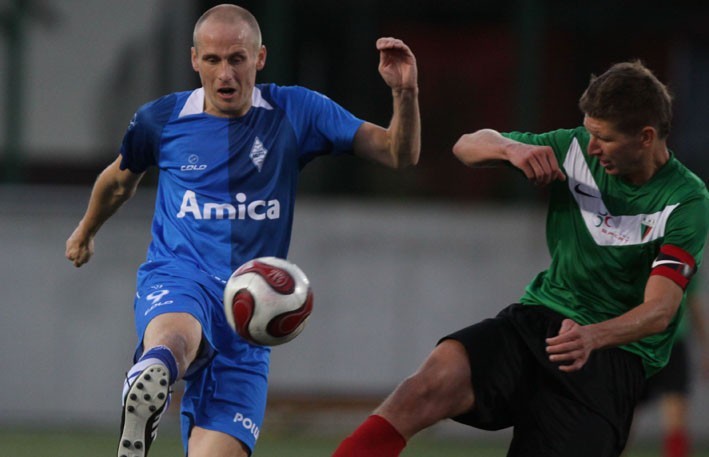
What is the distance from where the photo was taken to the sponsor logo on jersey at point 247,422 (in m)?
5.90

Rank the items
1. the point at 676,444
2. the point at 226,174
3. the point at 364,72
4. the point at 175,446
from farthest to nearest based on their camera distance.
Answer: the point at 364,72 → the point at 175,446 → the point at 676,444 → the point at 226,174

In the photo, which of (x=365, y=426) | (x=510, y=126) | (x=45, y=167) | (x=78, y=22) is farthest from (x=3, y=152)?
(x=365, y=426)

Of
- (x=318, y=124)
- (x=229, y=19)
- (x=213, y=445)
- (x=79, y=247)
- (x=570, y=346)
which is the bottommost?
(x=213, y=445)

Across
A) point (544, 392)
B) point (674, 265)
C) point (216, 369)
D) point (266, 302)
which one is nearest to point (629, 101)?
point (674, 265)

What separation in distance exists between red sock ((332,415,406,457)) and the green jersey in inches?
35.7

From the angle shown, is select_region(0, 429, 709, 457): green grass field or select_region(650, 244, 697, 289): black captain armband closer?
select_region(650, 244, 697, 289): black captain armband

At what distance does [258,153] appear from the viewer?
19.9ft

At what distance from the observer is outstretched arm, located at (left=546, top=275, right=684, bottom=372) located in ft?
16.3

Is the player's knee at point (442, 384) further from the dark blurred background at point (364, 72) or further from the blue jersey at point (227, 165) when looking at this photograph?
the dark blurred background at point (364, 72)

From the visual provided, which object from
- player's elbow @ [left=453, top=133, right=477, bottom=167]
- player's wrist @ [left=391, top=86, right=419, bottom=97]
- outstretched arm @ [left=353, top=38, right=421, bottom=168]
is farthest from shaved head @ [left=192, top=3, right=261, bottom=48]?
player's elbow @ [left=453, top=133, right=477, bottom=167]

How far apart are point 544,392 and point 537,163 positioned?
0.94 meters

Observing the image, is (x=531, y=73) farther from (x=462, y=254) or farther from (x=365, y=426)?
(x=365, y=426)

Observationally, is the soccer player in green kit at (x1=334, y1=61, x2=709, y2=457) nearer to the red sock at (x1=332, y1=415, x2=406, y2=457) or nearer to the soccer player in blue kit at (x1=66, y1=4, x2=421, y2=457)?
the red sock at (x1=332, y1=415, x2=406, y2=457)

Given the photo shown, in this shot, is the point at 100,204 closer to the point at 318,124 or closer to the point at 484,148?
the point at 318,124
